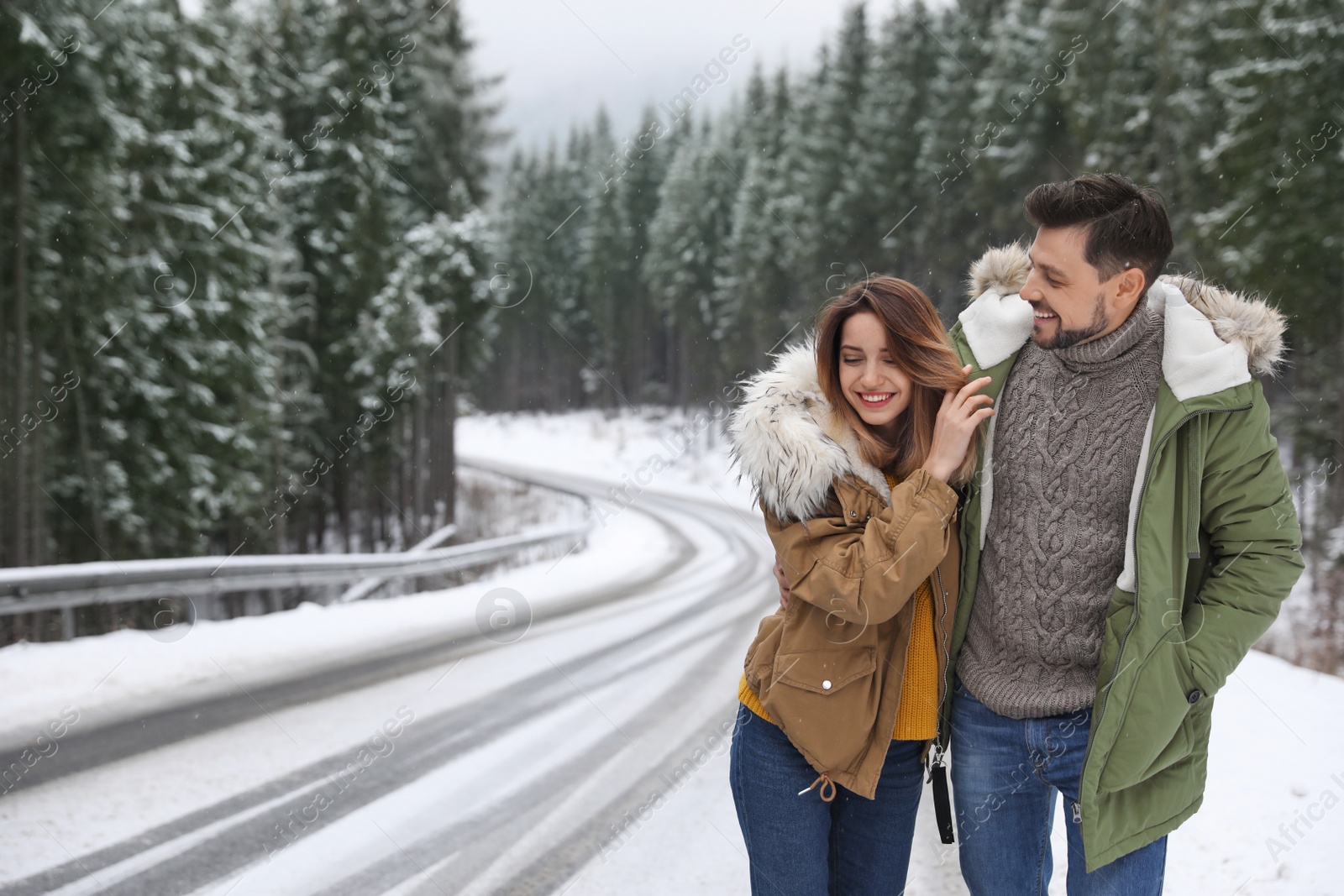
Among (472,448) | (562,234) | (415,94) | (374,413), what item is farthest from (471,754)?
(562,234)

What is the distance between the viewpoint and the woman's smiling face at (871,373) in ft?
7.72

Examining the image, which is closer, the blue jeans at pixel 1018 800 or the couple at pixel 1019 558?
the couple at pixel 1019 558

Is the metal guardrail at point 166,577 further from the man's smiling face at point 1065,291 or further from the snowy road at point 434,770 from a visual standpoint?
the man's smiling face at point 1065,291

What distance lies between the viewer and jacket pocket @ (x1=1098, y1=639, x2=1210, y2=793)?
2086 millimetres

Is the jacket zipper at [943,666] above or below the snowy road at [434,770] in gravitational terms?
above

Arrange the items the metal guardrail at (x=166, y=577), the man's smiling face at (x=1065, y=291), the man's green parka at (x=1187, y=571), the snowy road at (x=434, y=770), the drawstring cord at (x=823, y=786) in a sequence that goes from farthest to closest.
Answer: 1. the metal guardrail at (x=166, y=577)
2. the snowy road at (x=434, y=770)
3. the drawstring cord at (x=823, y=786)
4. the man's smiling face at (x=1065, y=291)
5. the man's green parka at (x=1187, y=571)

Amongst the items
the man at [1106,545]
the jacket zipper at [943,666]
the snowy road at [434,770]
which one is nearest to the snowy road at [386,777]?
the snowy road at [434,770]

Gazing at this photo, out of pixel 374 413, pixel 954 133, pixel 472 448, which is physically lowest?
pixel 472 448

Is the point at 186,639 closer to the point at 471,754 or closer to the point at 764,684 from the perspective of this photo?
the point at 471,754

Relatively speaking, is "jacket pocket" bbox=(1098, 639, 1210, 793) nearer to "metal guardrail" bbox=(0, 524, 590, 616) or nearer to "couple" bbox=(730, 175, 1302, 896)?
"couple" bbox=(730, 175, 1302, 896)

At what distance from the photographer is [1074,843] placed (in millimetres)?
2318

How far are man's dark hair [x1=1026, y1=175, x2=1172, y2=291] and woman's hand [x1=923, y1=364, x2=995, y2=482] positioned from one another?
0.45 meters

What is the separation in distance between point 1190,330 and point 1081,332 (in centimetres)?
25

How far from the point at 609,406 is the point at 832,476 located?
53438 millimetres
